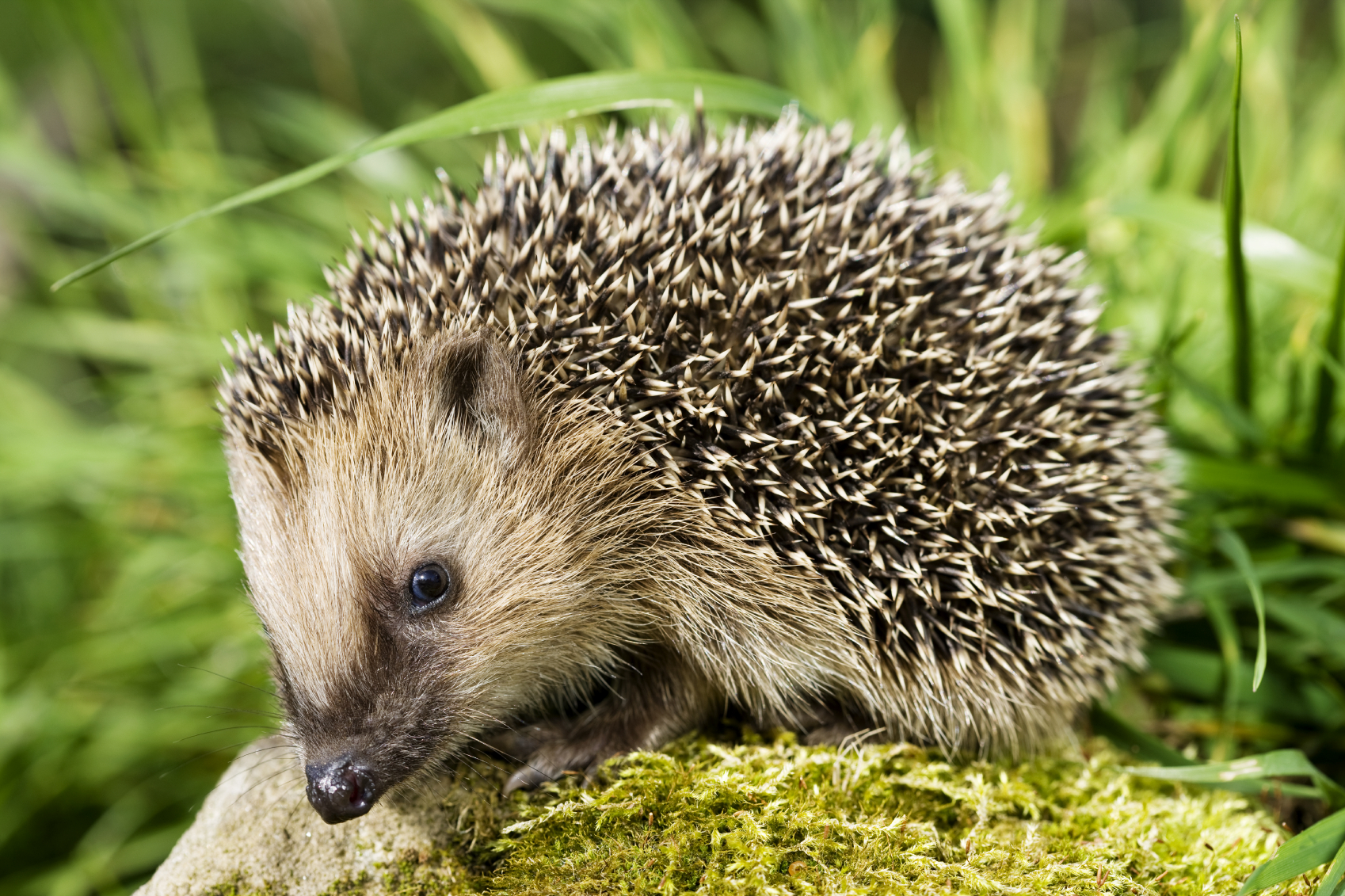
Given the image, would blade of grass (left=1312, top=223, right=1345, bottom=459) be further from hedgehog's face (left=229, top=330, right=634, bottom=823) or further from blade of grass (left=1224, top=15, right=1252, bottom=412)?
hedgehog's face (left=229, top=330, right=634, bottom=823)

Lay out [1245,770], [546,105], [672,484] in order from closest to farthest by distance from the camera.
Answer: [1245,770] < [672,484] < [546,105]

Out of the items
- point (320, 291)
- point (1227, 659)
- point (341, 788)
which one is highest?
point (320, 291)

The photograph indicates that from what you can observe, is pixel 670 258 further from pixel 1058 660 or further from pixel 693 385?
pixel 1058 660

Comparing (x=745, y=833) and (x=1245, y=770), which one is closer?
(x=745, y=833)

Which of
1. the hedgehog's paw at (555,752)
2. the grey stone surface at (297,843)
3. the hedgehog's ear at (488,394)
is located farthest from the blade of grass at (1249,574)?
the grey stone surface at (297,843)

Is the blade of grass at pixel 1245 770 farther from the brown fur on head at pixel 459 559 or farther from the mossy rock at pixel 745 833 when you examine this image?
the brown fur on head at pixel 459 559

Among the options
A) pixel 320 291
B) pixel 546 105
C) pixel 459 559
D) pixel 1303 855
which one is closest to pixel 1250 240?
pixel 1303 855

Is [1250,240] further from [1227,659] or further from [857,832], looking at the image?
[857,832]
